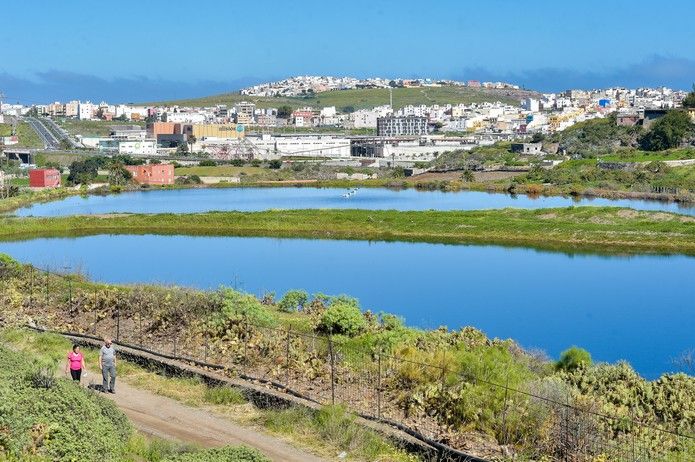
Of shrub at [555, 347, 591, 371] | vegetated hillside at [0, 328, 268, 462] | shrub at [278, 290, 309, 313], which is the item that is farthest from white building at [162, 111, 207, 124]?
vegetated hillside at [0, 328, 268, 462]

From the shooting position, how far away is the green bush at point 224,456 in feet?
22.9

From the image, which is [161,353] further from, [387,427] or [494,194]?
[494,194]

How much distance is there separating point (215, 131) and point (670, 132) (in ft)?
227

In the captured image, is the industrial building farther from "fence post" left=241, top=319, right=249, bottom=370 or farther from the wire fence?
"fence post" left=241, top=319, right=249, bottom=370

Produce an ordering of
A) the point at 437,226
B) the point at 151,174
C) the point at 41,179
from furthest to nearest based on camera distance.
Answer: the point at 151,174
the point at 41,179
the point at 437,226

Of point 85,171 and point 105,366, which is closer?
point 105,366

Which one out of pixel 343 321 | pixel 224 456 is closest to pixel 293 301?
pixel 343 321

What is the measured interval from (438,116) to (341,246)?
137 m

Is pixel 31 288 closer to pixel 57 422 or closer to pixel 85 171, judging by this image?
pixel 57 422

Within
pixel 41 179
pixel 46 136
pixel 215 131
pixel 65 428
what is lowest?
pixel 41 179

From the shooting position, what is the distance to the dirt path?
9047mm

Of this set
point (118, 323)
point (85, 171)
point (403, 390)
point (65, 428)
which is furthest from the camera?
Answer: point (85, 171)

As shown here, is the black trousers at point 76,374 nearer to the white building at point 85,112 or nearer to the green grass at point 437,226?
the green grass at point 437,226

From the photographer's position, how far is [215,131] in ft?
412
